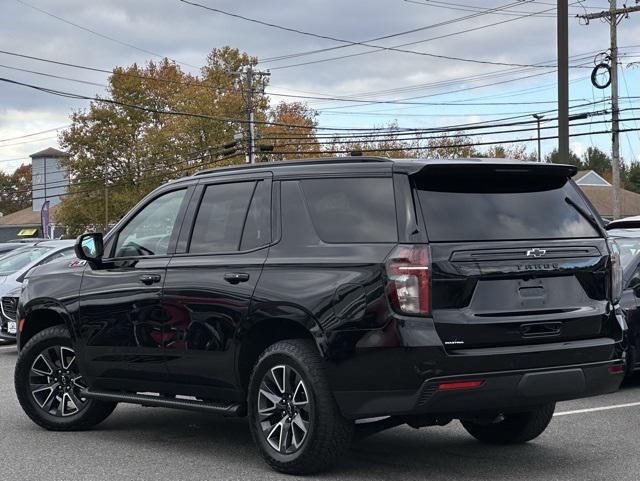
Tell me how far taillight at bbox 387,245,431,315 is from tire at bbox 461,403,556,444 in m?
1.70

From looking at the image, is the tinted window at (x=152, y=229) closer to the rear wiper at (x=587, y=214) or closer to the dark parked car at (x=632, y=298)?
the rear wiper at (x=587, y=214)

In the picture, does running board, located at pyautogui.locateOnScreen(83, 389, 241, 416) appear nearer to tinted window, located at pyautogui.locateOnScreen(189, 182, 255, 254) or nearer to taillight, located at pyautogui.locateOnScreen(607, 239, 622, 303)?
tinted window, located at pyautogui.locateOnScreen(189, 182, 255, 254)

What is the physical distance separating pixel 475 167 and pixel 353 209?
2.59ft

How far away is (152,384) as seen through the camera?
7.24 m

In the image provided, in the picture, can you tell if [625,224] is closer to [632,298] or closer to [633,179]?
[632,298]

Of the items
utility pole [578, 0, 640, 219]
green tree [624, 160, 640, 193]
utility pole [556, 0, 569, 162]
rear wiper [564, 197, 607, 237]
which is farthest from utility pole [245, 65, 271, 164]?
green tree [624, 160, 640, 193]

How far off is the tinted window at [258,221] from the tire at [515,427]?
1.91m

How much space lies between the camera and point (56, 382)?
8.14m

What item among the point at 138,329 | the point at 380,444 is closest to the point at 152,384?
the point at 138,329

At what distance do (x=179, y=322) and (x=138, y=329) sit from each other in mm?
484

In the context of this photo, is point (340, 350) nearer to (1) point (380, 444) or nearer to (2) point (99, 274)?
(1) point (380, 444)

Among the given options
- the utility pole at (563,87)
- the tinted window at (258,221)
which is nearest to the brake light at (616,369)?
the tinted window at (258,221)

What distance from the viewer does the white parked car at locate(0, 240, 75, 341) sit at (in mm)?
14656

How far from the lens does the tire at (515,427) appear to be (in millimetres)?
7020
